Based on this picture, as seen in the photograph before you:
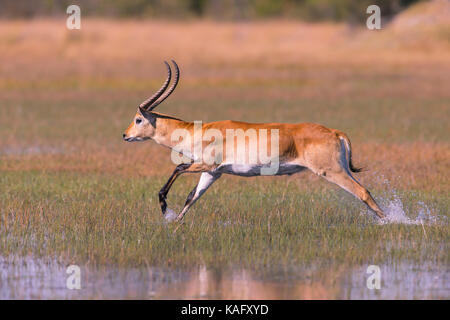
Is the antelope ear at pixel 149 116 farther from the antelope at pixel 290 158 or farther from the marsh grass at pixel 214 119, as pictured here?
the marsh grass at pixel 214 119

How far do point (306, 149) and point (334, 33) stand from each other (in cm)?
3286

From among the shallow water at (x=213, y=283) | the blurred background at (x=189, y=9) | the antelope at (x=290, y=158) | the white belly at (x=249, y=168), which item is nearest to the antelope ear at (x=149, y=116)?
the antelope at (x=290, y=158)

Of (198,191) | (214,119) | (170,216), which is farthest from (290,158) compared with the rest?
(214,119)

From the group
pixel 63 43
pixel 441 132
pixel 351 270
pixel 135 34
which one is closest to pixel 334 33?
pixel 135 34

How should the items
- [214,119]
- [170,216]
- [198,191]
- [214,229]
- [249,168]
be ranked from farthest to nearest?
[214,119] → [170,216] → [198,191] → [249,168] → [214,229]

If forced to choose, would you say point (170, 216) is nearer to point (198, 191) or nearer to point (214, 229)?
point (198, 191)

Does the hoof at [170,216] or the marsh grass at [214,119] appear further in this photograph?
the hoof at [170,216]

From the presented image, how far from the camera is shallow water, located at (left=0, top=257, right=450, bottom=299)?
260 inches

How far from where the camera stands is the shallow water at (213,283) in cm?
661

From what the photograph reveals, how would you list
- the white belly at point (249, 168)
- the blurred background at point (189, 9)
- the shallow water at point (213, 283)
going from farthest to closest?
the blurred background at point (189, 9) < the white belly at point (249, 168) < the shallow water at point (213, 283)

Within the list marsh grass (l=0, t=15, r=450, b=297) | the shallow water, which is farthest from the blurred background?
the shallow water

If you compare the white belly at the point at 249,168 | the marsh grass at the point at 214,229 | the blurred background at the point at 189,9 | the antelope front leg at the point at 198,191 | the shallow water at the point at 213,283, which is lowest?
the shallow water at the point at 213,283

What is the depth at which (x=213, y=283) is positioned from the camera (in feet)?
22.8

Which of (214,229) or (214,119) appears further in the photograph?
(214,119)
